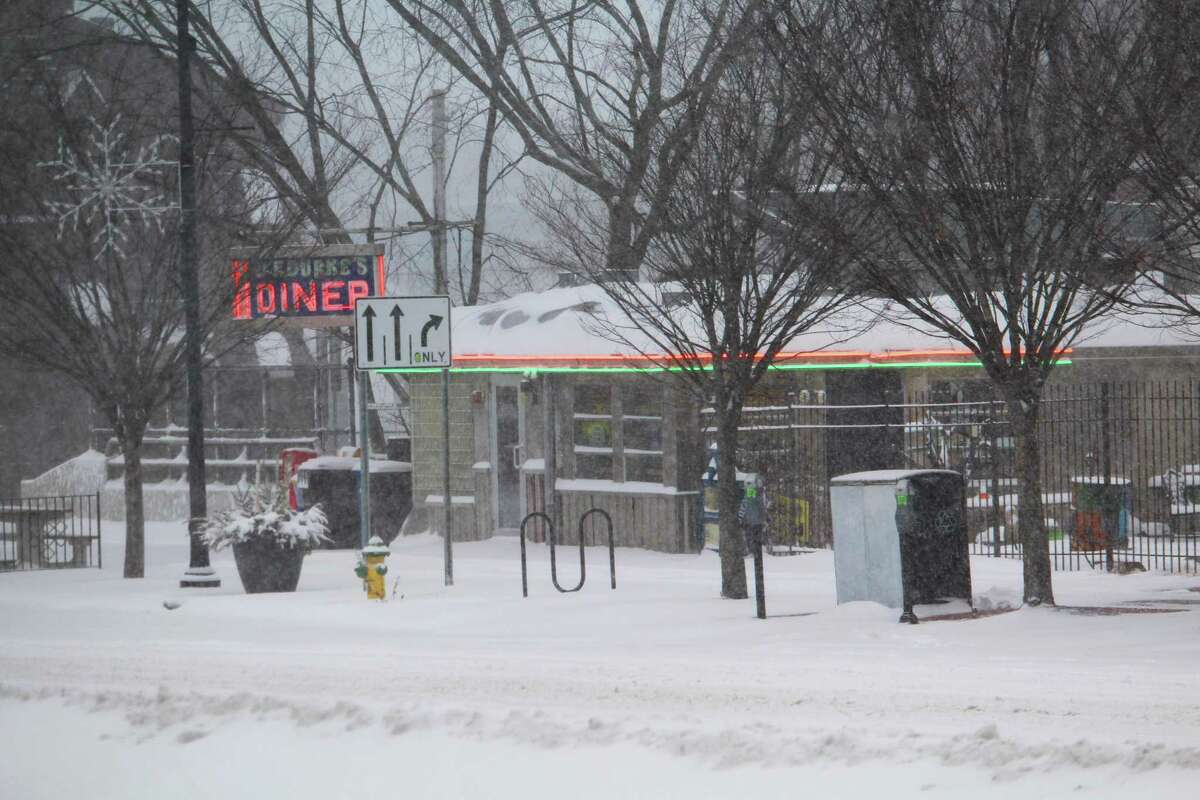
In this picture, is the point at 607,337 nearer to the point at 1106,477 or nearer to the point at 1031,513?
the point at 1106,477

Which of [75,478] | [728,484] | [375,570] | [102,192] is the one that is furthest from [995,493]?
[75,478]

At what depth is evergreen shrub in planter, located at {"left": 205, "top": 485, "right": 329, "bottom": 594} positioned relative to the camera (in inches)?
570

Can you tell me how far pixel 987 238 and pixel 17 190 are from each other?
36.9 ft

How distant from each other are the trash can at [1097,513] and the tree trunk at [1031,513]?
4.74 meters

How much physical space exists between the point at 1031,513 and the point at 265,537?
24.4 feet

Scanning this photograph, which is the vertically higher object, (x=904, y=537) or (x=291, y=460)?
(x=291, y=460)

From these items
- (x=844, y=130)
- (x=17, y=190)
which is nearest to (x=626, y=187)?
(x=844, y=130)

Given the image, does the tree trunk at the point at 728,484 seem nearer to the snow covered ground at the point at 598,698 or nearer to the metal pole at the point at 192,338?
the snow covered ground at the point at 598,698

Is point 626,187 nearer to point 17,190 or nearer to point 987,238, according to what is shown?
point 987,238

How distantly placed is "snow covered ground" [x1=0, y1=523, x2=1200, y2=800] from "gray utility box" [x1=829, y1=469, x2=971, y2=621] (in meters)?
0.32

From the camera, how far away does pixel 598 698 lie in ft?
27.3

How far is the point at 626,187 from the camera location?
1392 cm

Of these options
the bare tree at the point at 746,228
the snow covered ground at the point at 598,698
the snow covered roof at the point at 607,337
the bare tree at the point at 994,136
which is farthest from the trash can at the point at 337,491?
the bare tree at the point at 994,136

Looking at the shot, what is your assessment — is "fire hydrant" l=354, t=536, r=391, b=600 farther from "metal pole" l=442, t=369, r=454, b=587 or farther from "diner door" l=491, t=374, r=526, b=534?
Result: "diner door" l=491, t=374, r=526, b=534
